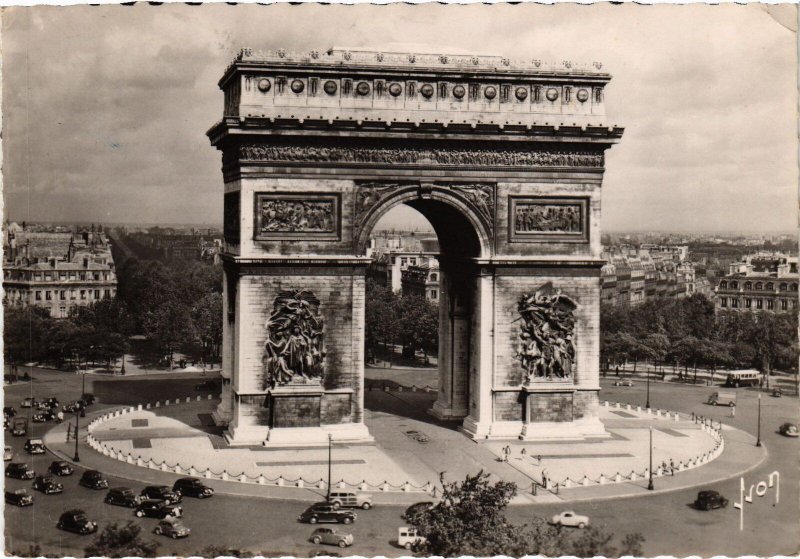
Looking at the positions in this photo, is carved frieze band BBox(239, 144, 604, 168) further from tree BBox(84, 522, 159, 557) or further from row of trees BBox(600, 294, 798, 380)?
row of trees BBox(600, 294, 798, 380)

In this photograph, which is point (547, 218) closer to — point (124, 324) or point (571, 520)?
point (571, 520)

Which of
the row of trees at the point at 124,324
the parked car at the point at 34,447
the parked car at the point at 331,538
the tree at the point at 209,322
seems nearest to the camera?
the parked car at the point at 331,538

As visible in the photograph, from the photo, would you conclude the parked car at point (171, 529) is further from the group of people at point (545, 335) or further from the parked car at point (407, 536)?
the group of people at point (545, 335)

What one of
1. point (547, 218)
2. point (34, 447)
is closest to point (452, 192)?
point (547, 218)

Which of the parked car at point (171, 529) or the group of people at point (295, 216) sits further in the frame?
the group of people at point (295, 216)

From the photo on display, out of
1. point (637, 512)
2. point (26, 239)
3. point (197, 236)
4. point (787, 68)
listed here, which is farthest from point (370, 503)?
point (197, 236)

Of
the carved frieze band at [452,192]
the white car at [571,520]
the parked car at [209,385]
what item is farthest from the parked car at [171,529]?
the parked car at [209,385]

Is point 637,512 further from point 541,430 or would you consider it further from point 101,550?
point 101,550
